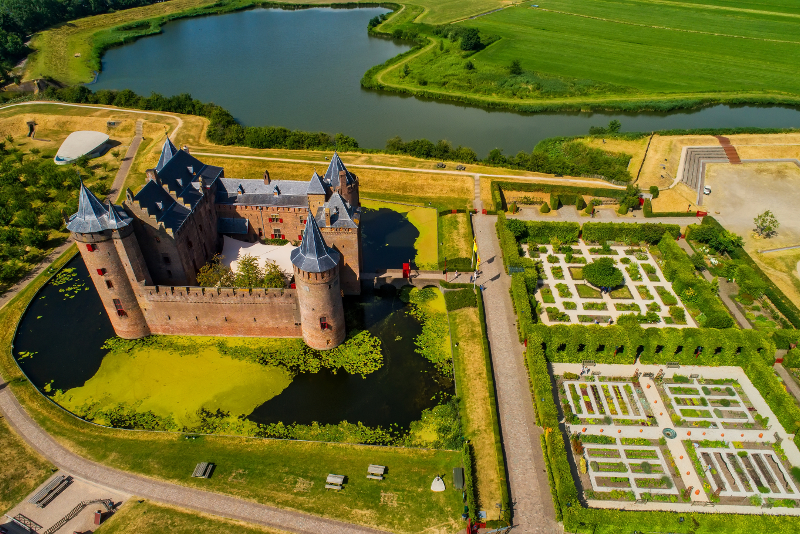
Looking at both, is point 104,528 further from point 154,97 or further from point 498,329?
point 154,97

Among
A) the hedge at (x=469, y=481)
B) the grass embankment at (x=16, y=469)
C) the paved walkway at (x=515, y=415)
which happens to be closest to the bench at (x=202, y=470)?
the grass embankment at (x=16, y=469)

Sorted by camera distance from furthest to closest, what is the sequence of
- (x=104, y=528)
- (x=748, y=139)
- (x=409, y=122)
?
(x=409, y=122)
(x=748, y=139)
(x=104, y=528)

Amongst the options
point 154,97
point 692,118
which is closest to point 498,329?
point 692,118

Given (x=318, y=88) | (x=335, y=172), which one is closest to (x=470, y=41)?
(x=318, y=88)

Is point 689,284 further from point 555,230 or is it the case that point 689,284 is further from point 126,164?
point 126,164

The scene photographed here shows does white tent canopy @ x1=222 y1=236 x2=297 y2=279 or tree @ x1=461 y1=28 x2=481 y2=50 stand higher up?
tree @ x1=461 y1=28 x2=481 y2=50

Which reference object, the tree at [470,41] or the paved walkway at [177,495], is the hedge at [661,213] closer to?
the paved walkway at [177,495]

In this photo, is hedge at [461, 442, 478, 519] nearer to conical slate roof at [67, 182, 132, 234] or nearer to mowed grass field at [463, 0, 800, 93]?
conical slate roof at [67, 182, 132, 234]

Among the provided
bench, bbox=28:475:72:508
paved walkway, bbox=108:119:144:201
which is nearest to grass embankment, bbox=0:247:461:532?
bench, bbox=28:475:72:508
